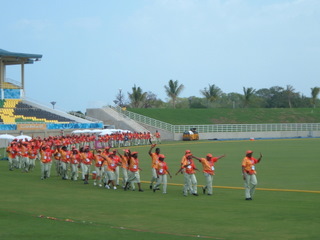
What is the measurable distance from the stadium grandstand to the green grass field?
38.0 meters

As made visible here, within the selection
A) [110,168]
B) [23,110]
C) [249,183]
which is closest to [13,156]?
[110,168]

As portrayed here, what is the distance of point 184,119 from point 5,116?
32.4 metres

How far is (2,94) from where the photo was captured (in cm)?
7244

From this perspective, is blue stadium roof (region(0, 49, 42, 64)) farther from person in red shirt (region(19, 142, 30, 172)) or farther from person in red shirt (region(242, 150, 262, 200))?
person in red shirt (region(242, 150, 262, 200))

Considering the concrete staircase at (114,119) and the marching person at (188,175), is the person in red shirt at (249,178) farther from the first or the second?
the concrete staircase at (114,119)

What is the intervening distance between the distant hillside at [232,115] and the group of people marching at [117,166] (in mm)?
52560

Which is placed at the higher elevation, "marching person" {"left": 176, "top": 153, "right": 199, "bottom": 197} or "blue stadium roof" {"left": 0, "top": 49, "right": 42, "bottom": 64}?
"blue stadium roof" {"left": 0, "top": 49, "right": 42, "bottom": 64}

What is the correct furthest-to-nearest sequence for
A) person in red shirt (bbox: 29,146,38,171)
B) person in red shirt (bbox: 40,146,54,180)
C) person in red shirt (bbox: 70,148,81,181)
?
person in red shirt (bbox: 29,146,38,171) → person in red shirt (bbox: 40,146,54,180) → person in red shirt (bbox: 70,148,81,181)

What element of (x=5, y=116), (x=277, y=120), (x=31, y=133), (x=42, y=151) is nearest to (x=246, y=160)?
(x=42, y=151)

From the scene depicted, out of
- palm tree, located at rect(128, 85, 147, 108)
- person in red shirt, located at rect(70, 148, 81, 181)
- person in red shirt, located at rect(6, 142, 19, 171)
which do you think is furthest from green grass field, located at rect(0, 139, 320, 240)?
palm tree, located at rect(128, 85, 147, 108)

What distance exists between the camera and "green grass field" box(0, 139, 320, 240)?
14.3m

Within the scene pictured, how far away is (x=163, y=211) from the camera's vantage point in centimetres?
1806

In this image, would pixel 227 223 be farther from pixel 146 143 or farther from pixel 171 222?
pixel 146 143

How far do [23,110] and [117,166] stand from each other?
47.6m
